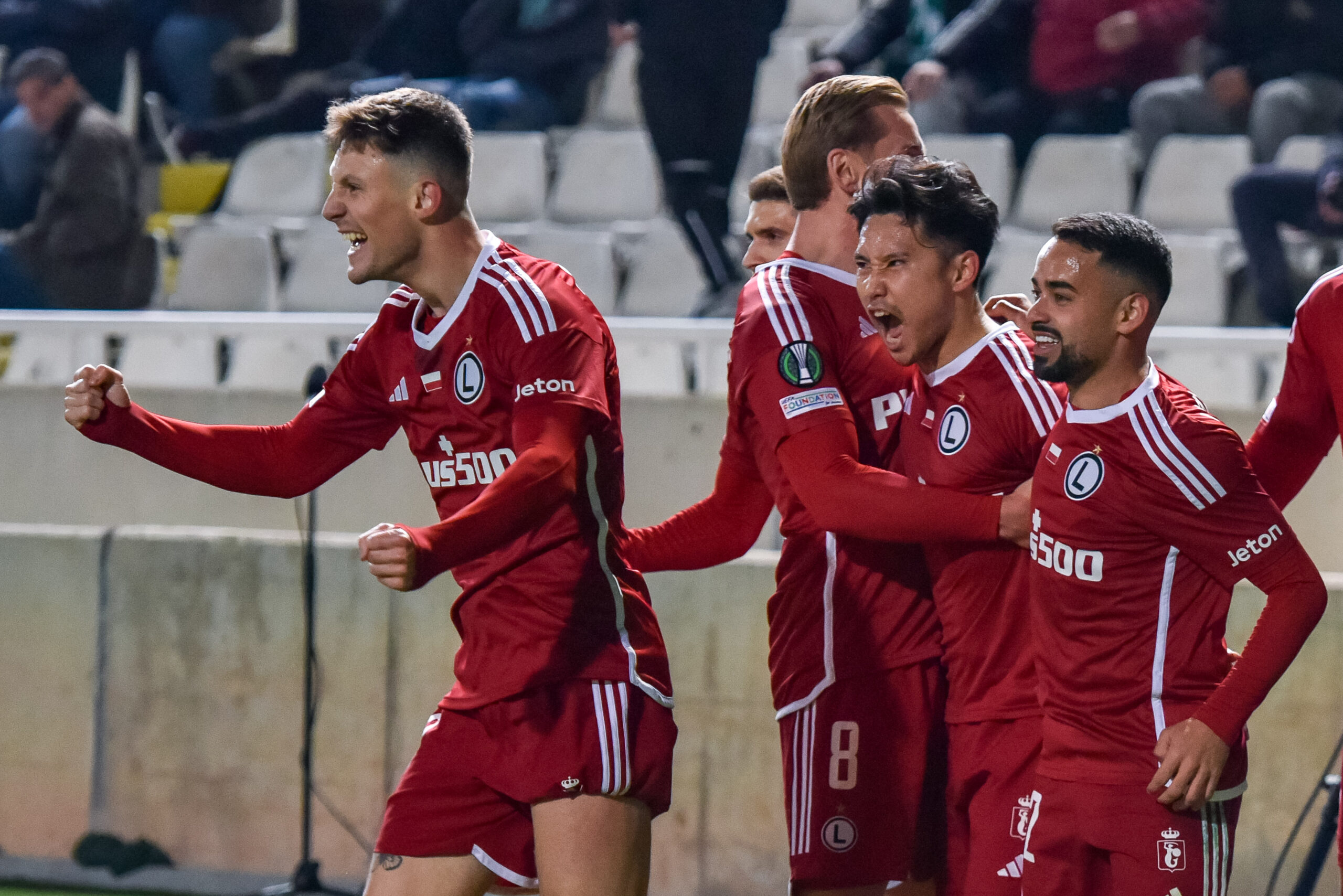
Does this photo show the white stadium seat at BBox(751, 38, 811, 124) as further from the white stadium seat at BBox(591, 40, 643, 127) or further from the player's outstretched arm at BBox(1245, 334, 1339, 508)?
the player's outstretched arm at BBox(1245, 334, 1339, 508)

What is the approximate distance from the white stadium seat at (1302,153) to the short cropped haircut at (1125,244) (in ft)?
15.1

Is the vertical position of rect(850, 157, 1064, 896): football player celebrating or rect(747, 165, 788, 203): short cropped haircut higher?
rect(747, 165, 788, 203): short cropped haircut

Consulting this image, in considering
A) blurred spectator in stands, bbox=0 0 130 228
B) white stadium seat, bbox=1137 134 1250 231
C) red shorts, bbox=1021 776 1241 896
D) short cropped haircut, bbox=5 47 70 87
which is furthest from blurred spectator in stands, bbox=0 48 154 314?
red shorts, bbox=1021 776 1241 896

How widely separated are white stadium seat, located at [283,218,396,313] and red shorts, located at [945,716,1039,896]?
217 inches

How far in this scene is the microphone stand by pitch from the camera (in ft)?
16.2

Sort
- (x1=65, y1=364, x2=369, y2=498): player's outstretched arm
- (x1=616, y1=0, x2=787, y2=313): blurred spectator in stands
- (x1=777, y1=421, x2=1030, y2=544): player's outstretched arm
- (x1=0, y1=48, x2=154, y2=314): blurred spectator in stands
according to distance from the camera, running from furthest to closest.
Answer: (x1=0, y1=48, x2=154, y2=314): blurred spectator in stands → (x1=616, y1=0, x2=787, y2=313): blurred spectator in stands → (x1=65, y1=364, x2=369, y2=498): player's outstretched arm → (x1=777, y1=421, x2=1030, y2=544): player's outstretched arm

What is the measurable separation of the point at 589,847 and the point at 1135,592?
1.04 meters

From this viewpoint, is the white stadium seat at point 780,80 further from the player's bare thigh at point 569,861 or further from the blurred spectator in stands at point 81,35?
the player's bare thigh at point 569,861

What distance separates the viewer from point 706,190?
23.4ft

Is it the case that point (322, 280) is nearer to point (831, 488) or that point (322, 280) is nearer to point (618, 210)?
point (618, 210)

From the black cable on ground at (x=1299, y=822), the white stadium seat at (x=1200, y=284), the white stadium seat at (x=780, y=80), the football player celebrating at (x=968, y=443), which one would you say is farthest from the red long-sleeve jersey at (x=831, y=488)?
the white stadium seat at (x=780, y=80)

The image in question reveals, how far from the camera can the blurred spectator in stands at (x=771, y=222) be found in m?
3.83

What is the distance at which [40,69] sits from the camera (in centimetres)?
836

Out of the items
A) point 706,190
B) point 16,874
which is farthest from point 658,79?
point 16,874
